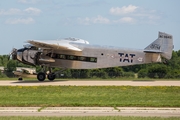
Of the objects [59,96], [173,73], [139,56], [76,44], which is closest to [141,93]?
[59,96]

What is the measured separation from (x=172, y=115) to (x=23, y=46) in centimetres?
2799

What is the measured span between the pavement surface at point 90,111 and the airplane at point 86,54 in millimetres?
21565

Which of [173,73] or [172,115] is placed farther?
[173,73]

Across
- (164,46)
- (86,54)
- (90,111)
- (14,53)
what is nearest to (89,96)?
(90,111)

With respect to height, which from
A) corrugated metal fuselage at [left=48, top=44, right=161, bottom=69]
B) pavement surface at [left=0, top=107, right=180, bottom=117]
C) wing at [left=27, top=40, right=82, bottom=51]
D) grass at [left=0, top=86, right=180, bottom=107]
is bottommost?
pavement surface at [left=0, top=107, right=180, bottom=117]

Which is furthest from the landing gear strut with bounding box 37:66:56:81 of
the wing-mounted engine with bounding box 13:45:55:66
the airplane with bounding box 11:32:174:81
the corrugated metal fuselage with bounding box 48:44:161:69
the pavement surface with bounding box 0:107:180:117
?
the pavement surface with bounding box 0:107:180:117

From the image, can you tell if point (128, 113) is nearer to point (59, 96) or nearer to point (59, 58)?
point (59, 96)

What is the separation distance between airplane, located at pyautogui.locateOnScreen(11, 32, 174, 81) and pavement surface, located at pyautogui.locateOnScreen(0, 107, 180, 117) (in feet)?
70.8

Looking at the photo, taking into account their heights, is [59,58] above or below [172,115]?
above

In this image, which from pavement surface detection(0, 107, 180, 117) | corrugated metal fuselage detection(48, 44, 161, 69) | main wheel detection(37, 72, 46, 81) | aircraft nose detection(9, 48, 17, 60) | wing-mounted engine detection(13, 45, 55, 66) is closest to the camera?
pavement surface detection(0, 107, 180, 117)

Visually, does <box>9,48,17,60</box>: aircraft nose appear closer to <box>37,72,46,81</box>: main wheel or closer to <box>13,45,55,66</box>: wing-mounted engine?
<box>13,45,55,66</box>: wing-mounted engine

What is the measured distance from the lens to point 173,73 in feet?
178

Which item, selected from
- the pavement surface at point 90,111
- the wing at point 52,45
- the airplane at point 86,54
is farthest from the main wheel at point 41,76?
the pavement surface at point 90,111

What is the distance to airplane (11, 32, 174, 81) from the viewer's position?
44.7m
